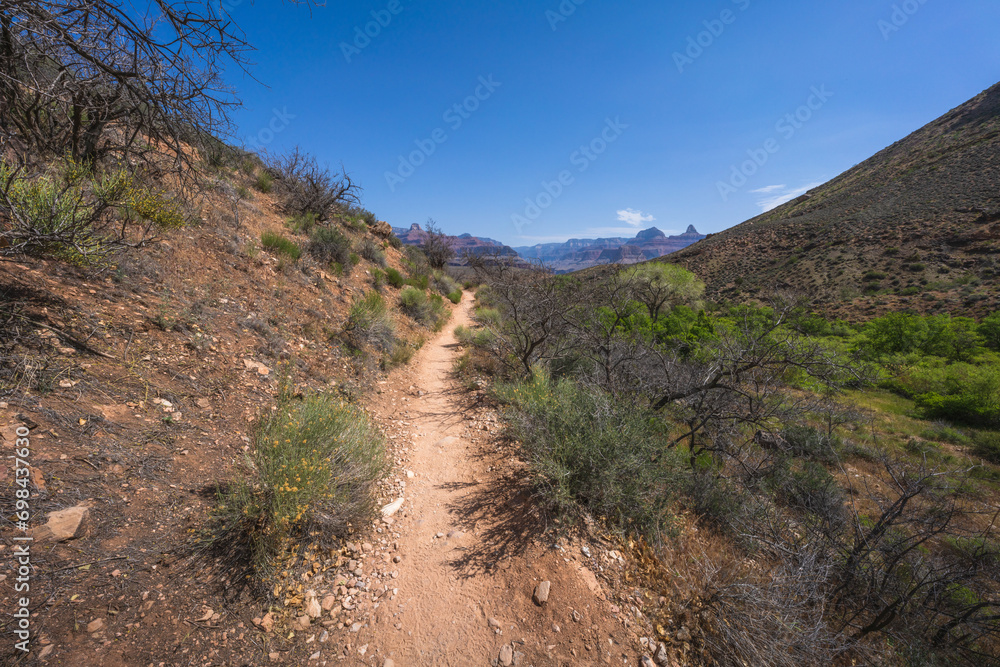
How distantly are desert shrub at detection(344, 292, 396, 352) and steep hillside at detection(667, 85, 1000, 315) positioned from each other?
92.4 feet

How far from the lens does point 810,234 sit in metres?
33.0

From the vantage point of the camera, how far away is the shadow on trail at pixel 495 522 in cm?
281

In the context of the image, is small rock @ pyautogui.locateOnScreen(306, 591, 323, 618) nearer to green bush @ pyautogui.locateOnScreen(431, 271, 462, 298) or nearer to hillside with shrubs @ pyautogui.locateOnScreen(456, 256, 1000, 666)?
hillside with shrubs @ pyautogui.locateOnScreen(456, 256, 1000, 666)

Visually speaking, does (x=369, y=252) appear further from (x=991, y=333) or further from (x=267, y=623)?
(x=991, y=333)

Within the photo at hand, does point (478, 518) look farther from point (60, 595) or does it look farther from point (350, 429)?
point (60, 595)

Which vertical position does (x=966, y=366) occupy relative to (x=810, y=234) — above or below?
below

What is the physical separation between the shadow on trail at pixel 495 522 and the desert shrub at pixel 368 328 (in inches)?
144

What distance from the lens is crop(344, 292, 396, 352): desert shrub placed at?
6145 millimetres

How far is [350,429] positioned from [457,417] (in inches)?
84.5

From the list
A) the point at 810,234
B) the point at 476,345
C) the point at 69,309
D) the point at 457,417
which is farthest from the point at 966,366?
the point at 810,234

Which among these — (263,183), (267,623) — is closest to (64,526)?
(267,623)

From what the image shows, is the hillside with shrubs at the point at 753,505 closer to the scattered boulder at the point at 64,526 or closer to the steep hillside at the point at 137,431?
the steep hillside at the point at 137,431

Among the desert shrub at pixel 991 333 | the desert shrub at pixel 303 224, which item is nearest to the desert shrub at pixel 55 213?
the desert shrub at pixel 303 224

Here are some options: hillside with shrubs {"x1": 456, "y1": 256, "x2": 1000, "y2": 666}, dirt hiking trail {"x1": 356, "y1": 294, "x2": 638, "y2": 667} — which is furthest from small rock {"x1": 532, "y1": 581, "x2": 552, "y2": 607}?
hillside with shrubs {"x1": 456, "y1": 256, "x2": 1000, "y2": 666}
